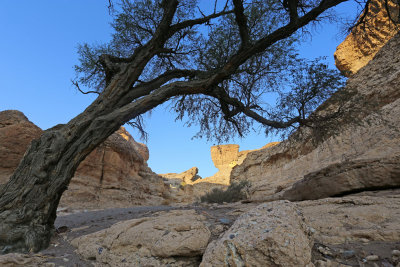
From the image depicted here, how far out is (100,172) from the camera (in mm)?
13398

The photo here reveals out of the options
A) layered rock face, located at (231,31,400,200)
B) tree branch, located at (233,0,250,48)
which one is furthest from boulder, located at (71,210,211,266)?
tree branch, located at (233,0,250,48)

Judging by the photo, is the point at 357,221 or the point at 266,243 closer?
the point at 266,243

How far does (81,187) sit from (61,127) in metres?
8.62

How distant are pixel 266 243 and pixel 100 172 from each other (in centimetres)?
1322

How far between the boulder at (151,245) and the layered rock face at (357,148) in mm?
3563

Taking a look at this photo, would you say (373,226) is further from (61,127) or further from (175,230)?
(61,127)

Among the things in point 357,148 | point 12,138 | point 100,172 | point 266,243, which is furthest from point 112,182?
point 266,243

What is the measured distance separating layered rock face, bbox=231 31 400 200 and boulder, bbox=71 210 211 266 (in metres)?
3.56

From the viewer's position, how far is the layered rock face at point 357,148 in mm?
4617

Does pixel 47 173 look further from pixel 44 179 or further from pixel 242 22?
pixel 242 22

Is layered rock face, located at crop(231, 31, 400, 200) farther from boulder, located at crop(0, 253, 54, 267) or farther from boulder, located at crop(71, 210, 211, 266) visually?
boulder, located at crop(0, 253, 54, 267)

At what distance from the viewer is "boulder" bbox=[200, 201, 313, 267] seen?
178cm

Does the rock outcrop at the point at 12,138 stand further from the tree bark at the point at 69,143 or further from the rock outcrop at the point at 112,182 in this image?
the tree bark at the point at 69,143

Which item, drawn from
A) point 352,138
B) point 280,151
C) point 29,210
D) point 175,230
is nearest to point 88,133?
point 29,210
